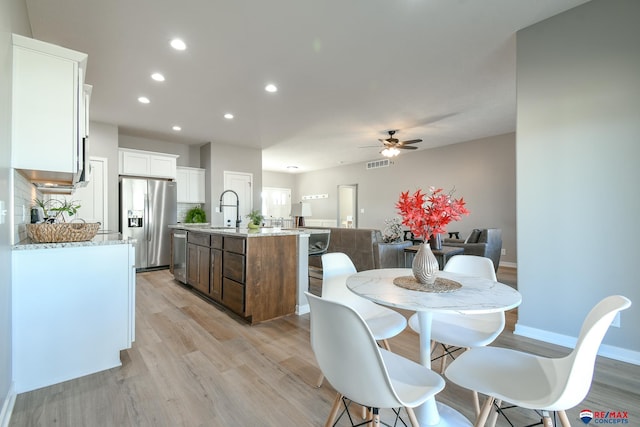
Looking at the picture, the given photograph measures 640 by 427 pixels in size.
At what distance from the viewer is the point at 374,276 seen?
1.72 metres

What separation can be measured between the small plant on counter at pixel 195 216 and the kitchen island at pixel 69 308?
442 cm

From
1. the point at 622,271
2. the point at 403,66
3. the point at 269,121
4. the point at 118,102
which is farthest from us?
the point at 269,121

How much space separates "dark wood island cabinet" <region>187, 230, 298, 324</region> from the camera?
2848mm

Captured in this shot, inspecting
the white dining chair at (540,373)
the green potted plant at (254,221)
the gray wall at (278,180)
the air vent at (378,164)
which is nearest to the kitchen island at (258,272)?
the green potted plant at (254,221)

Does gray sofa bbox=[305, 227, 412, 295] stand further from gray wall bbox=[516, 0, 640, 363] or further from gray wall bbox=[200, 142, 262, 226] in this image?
gray wall bbox=[200, 142, 262, 226]

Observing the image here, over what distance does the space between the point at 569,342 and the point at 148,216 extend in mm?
6220

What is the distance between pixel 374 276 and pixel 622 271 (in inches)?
78.6

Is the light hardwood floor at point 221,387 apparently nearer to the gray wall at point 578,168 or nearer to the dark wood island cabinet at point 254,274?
the dark wood island cabinet at point 254,274

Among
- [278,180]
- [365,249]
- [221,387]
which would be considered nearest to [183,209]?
[365,249]

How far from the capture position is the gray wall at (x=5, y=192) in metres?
1.46

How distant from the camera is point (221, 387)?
183 centimetres

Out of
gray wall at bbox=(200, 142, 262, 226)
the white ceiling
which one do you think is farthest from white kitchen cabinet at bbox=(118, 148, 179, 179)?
gray wall at bbox=(200, 142, 262, 226)

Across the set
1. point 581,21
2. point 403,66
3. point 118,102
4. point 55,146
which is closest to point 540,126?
point 581,21

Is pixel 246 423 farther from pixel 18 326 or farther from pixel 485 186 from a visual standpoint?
pixel 485 186
